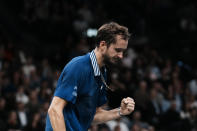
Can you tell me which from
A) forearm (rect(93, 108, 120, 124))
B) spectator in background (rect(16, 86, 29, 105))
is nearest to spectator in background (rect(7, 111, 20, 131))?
spectator in background (rect(16, 86, 29, 105))

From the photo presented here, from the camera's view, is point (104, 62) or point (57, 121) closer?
point (57, 121)

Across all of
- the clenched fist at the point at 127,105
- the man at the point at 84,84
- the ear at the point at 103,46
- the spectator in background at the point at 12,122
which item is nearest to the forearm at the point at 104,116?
the clenched fist at the point at 127,105

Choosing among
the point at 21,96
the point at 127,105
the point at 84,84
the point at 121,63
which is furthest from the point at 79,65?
the point at 121,63

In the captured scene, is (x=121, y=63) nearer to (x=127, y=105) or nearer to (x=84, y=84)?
(x=127, y=105)

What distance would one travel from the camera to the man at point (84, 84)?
133 inches

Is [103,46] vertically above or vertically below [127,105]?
above

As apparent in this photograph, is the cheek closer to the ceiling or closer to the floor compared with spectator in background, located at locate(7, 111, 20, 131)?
closer to the ceiling

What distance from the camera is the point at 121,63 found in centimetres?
1190

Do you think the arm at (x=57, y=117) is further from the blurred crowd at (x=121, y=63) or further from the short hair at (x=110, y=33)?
the blurred crowd at (x=121, y=63)

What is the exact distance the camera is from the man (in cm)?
337

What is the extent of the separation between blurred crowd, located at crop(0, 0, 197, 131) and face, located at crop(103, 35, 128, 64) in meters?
5.10

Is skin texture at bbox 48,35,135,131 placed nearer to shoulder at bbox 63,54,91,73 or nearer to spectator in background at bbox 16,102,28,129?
shoulder at bbox 63,54,91,73

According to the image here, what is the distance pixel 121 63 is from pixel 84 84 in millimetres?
8440

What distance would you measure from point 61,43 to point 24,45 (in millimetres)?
1107
